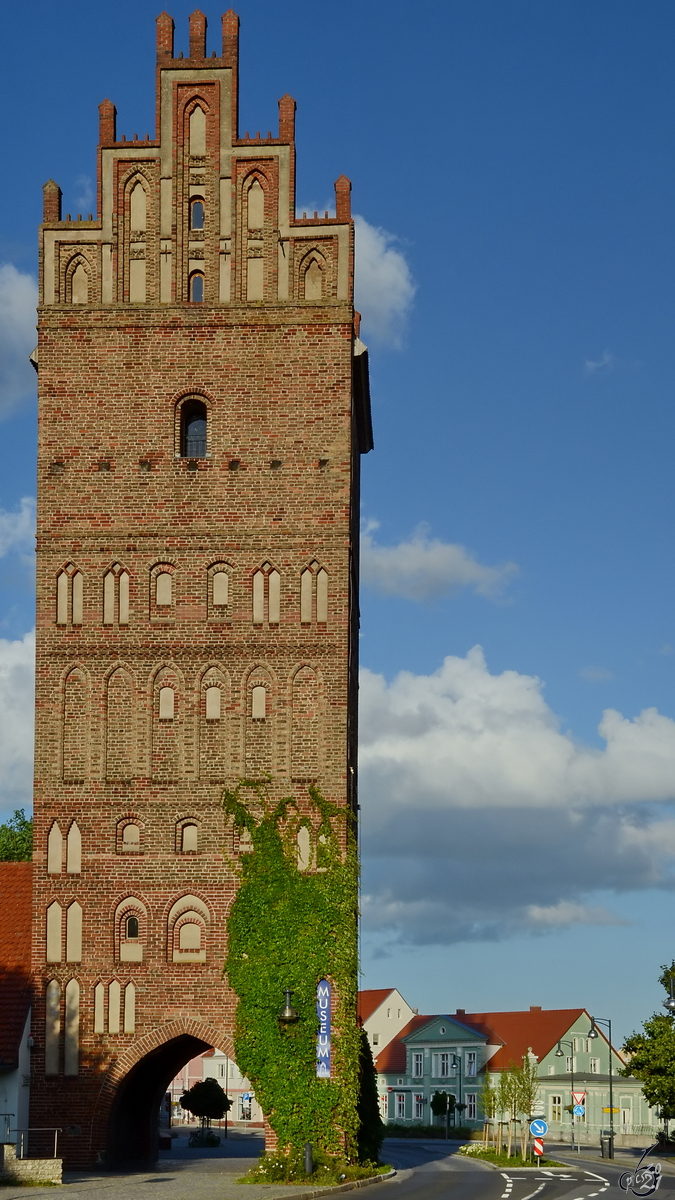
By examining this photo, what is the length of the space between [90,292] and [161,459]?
4305 millimetres

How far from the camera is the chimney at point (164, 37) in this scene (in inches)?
1457

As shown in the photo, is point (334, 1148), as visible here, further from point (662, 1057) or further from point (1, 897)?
point (662, 1057)

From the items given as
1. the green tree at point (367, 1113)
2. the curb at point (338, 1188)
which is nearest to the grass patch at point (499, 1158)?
the green tree at point (367, 1113)

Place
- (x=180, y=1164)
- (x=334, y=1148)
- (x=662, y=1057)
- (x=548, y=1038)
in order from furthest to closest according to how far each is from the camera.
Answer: (x=548, y=1038) → (x=662, y=1057) → (x=180, y=1164) → (x=334, y=1148)

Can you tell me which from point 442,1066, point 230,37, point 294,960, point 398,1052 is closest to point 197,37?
point 230,37

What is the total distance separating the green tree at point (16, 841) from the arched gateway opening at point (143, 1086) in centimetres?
2059

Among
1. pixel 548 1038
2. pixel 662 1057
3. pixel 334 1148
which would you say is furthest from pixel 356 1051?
pixel 548 1038

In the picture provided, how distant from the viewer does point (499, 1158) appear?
53.9 m

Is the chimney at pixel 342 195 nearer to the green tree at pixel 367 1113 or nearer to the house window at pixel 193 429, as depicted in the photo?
the house window at pixel 193 429

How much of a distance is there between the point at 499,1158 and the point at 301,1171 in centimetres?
2574

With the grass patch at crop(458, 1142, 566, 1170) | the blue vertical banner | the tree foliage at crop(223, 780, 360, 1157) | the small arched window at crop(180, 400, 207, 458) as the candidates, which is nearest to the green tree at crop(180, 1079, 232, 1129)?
the grass patch at crop(458, 1142, 566, 1170)

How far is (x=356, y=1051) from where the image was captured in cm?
3216

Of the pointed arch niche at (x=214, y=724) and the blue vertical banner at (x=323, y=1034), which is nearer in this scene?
the blue vertical banner at (x=323, y=1034)

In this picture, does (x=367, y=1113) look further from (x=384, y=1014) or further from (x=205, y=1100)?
(x=384, y=1014)
